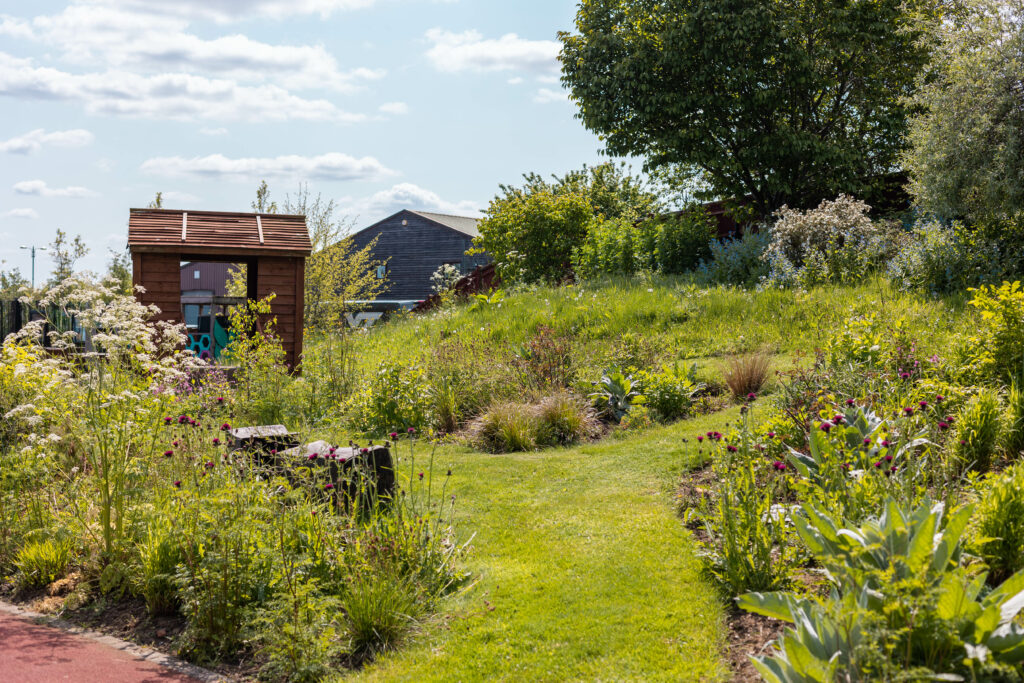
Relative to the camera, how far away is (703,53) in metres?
17.9

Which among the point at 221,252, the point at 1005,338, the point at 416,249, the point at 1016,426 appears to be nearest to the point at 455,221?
the point at 416,249

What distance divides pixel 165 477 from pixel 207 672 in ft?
6.87

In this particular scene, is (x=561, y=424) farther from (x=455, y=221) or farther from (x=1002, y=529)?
(x=455, y=221)

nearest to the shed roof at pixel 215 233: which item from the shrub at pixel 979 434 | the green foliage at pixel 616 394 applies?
the green foliage at pixel 616 394

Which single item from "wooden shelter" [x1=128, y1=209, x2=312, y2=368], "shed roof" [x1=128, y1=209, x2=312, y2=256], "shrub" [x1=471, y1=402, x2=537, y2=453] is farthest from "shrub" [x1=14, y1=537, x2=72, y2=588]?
"shed roof" [x1=128, y1=209, x2=312, y2=256]

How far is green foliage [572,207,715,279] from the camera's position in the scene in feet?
55.1

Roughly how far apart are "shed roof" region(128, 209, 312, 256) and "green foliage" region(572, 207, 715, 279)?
288 inches

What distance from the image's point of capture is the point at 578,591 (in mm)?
4582

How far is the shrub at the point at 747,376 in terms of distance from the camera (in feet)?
27.8

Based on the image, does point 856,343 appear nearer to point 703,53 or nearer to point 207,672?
point 207,672

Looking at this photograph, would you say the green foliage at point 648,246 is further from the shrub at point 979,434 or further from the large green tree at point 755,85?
the shrub at point 979,434

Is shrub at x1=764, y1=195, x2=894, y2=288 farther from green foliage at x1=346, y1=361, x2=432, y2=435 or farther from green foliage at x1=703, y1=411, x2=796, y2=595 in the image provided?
green foliage at x1=703, y1=411, x2=796, y2=595

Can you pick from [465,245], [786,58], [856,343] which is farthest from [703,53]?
[465,245]

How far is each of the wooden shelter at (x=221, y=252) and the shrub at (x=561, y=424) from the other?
596cm
